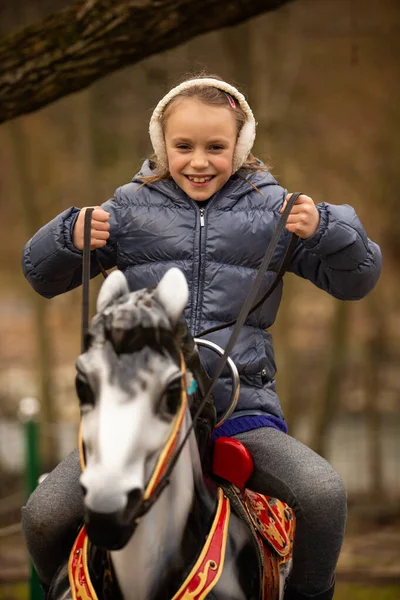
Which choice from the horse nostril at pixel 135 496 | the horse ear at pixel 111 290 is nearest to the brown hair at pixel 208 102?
the horse ear at pixel 111 290

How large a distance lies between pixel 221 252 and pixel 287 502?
75 centimetres

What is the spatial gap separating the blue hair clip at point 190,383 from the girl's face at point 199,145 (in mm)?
756

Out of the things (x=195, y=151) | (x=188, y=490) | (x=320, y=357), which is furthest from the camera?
(x=320, y=357)

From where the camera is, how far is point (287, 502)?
268cm

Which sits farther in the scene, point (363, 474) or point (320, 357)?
point (320, 357)

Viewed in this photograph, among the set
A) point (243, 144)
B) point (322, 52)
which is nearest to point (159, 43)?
point (243, 144)

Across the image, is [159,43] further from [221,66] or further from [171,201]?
[221,66]

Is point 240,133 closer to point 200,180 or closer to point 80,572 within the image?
point 200,180

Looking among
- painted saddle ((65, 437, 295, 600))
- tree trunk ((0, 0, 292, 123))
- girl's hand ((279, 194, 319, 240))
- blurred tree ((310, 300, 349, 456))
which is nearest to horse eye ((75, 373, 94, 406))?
painted saddle ((65, 437, 295, 600))

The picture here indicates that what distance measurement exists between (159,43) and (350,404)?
6.40 m

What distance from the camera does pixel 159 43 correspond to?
450 centimetres

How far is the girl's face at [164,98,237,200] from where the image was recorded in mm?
2826

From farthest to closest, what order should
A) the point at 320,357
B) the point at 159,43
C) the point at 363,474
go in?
1. the point at 320,357
2. the point at 363,474
3. the point at 159,43

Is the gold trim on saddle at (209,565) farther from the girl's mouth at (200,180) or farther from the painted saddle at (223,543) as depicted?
the girl's mouth at (200,180)
